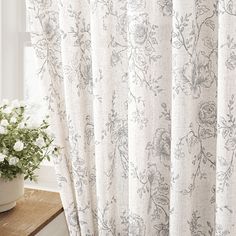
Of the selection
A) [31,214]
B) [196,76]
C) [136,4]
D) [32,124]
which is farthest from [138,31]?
Answer: [31,214]

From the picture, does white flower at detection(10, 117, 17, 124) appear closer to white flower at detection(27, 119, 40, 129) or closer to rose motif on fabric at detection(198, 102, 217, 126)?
white flower at detection(27, 119, 40, 129)

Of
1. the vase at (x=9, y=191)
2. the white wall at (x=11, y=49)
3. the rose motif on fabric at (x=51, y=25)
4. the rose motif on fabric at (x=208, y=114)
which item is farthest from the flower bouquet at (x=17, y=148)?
the rose motif on fabric at (x=208, y=114)

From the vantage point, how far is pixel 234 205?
45.9 inches

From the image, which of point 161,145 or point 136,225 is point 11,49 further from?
point 136,225

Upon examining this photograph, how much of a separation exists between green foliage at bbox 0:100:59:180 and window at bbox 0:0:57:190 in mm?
332

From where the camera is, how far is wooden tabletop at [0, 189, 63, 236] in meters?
1.33

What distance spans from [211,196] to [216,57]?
0.46 meters

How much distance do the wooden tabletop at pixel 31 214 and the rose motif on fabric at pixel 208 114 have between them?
0.65 metres

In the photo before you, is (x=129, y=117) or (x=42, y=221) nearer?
(x=129, y=117)

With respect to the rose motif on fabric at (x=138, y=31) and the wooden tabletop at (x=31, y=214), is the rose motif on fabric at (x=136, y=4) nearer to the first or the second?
the rose motif on fabric at (x=138, y=31)

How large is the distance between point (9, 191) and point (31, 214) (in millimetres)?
130

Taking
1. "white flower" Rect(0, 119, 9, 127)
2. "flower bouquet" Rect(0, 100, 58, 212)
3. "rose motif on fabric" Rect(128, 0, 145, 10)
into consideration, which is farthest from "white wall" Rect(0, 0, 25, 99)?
"rose motif on fabric" Rect(128, 0, 145, 10)

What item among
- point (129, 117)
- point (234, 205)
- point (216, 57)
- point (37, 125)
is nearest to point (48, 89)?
point (37, 125)

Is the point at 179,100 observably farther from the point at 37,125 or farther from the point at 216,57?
the point at 37,125
